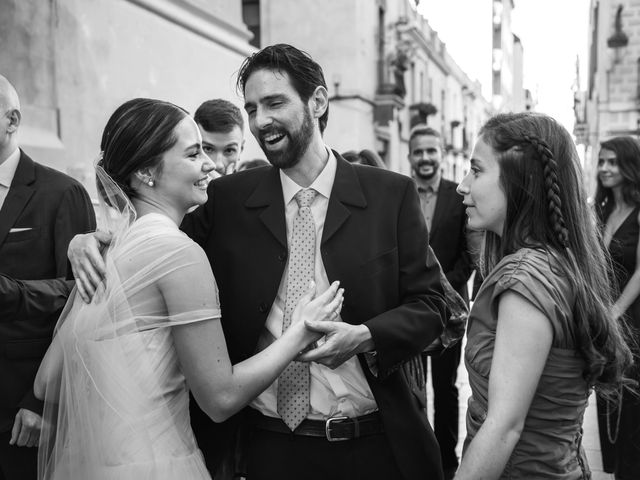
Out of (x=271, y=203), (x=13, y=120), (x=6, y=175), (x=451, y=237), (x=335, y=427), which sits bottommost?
(x=335, y=427)

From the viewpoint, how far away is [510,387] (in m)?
1.66

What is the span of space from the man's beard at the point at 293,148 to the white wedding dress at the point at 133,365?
0.55 m

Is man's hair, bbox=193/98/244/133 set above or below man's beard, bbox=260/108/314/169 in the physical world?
above

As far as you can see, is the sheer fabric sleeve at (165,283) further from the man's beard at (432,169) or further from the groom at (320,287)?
the man's beard at (432,169)

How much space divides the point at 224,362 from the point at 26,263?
1.28 m

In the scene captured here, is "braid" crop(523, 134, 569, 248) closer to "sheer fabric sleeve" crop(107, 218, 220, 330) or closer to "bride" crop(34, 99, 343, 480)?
"bride" crop(34, 99, 343, 480)

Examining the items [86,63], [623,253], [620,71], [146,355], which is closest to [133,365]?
[146,355]

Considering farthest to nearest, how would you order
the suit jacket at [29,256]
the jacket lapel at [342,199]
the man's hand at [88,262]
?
1. the suit jacket at [29,256]
2. the jacket lapel at [342,199]
3. the man's hand at [88,262]

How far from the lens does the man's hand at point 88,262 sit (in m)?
1.94

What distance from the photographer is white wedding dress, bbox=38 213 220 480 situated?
1.84m

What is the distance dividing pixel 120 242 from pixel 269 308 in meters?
0.54

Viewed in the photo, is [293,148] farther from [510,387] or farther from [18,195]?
[18,195]

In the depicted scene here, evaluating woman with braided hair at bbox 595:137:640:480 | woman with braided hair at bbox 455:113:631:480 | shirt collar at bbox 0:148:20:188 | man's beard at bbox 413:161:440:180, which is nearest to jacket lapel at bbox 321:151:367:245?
woman with braided hair at bbox 455:113:631:480

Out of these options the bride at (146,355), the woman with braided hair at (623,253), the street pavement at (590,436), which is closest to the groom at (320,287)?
the bride at (146,355)
